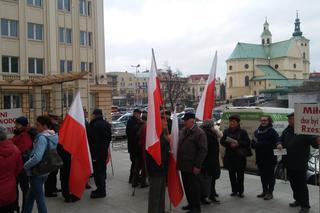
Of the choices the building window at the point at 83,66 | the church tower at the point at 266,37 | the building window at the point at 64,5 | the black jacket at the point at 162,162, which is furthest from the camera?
the church tower at the point at 266,37

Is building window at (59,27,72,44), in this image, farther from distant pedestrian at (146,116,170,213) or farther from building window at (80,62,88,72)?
distant pedestrian at (146,116,170,213)

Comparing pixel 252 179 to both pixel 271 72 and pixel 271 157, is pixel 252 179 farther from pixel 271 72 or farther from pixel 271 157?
pixel 271 72

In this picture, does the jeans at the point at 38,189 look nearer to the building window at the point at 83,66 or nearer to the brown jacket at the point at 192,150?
the brown jacket at the point at 192,150

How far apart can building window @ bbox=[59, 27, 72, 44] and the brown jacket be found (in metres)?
35.1

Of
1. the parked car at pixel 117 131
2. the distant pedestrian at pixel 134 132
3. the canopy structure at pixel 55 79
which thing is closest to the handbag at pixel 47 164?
the distant pedestrian at pixel 134 132

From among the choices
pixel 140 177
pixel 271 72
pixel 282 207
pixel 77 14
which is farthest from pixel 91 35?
pixel 271 72

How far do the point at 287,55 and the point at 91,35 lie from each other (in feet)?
366

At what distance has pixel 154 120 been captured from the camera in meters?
7.10

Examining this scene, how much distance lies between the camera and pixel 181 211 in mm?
7730

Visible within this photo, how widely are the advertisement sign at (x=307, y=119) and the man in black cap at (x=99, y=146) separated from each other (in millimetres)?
4038

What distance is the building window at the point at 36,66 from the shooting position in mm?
37719

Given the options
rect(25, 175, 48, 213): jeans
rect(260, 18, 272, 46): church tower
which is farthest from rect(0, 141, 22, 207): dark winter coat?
rect(260, 18, 272, 46): church tower

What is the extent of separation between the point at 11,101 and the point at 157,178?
3011 centimetres

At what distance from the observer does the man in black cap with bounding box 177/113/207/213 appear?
23.6 feet
